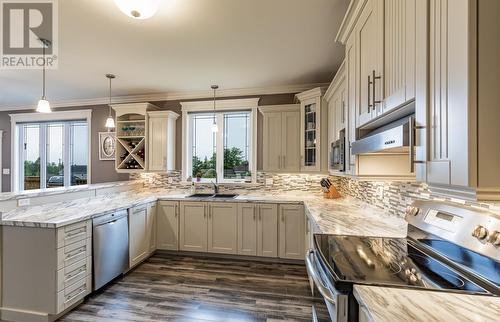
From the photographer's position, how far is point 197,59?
3.02 meters

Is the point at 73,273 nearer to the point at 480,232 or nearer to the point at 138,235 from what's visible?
the point at 138,235

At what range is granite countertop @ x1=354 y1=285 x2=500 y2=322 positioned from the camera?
29.8 inches

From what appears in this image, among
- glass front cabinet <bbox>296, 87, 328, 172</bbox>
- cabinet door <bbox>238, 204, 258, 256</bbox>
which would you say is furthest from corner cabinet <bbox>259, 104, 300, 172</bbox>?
cabinet door <bbox>238, 204, 258, 256</bbox>

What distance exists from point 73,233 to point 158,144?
2159mm

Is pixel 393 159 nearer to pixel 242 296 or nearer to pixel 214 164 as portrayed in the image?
pixel 242 296

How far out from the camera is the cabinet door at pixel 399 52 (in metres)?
1.07

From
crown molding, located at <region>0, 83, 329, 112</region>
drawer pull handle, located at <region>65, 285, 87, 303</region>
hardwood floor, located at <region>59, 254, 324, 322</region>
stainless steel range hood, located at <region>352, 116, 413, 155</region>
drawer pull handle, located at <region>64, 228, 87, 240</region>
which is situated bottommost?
hardwood floor, located at <region>59, 254, 324, 322</region>

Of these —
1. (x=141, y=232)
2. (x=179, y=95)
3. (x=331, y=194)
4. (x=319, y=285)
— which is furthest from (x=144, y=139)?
(x=319, y=285)

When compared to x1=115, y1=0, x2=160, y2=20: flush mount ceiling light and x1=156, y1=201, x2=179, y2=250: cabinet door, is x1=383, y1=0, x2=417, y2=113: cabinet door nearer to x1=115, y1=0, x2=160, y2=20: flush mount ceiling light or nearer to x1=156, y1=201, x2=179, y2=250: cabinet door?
x1=115, y1=0, x2=160, y2=20: flush mount ceiling light

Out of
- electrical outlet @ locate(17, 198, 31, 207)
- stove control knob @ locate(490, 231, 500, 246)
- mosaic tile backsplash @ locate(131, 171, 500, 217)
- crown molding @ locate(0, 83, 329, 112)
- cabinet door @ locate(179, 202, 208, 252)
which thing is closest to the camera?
stove control knob @ locate(490, 231, 500, 246)

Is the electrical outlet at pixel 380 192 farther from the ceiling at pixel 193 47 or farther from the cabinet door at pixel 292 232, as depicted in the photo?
the ceiling at pixel 193 47

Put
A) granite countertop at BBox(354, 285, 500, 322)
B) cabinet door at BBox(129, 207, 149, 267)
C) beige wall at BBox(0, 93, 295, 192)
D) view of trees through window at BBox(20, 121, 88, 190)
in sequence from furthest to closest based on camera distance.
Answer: view of trees through window at BBox(20, 121, 88, 190) < beige wall at BBox(0, 93, 295, 192) < cabinet door at BBox(129, 207, 149, 267) < granite countertop at BBox(354, 285, 500, 322)

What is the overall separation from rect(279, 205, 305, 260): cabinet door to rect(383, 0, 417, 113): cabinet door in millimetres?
2368

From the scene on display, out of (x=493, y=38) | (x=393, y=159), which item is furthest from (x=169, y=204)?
(x=493, y=38)
